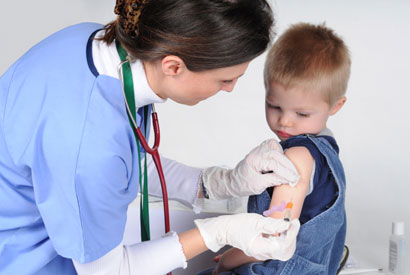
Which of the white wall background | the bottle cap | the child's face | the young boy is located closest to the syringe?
the young boy

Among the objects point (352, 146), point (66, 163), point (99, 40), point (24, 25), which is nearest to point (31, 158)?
point (66, 163)

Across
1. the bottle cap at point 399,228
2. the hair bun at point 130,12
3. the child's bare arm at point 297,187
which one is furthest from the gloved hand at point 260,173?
the bottle cap at point 399,228

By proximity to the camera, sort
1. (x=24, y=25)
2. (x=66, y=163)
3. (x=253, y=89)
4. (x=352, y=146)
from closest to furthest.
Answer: (x=66, y=163) < (x=24, y=25) < (x=352, y=146) < (x=253, y=89)

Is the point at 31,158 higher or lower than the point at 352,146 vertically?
higher

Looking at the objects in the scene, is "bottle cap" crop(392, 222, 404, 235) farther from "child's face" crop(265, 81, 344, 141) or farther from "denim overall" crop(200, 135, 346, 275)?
"child's face" crop(265, 81, 344, 141)

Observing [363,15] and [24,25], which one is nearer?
[24,25]

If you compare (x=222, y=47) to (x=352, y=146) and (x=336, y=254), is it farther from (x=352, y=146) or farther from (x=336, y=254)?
(x=352, y=146)

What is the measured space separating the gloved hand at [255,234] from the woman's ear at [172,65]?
42 centimetres

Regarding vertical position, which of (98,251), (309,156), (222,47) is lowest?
(98,251)

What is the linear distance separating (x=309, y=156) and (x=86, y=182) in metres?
0.63

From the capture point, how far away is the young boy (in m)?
1.54

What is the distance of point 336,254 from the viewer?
5.65ft

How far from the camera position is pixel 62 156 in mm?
1254

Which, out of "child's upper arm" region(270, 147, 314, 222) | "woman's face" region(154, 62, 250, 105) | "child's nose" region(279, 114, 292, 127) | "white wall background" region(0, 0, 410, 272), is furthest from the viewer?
"white wall background" region(0, 0, 410, 272)
